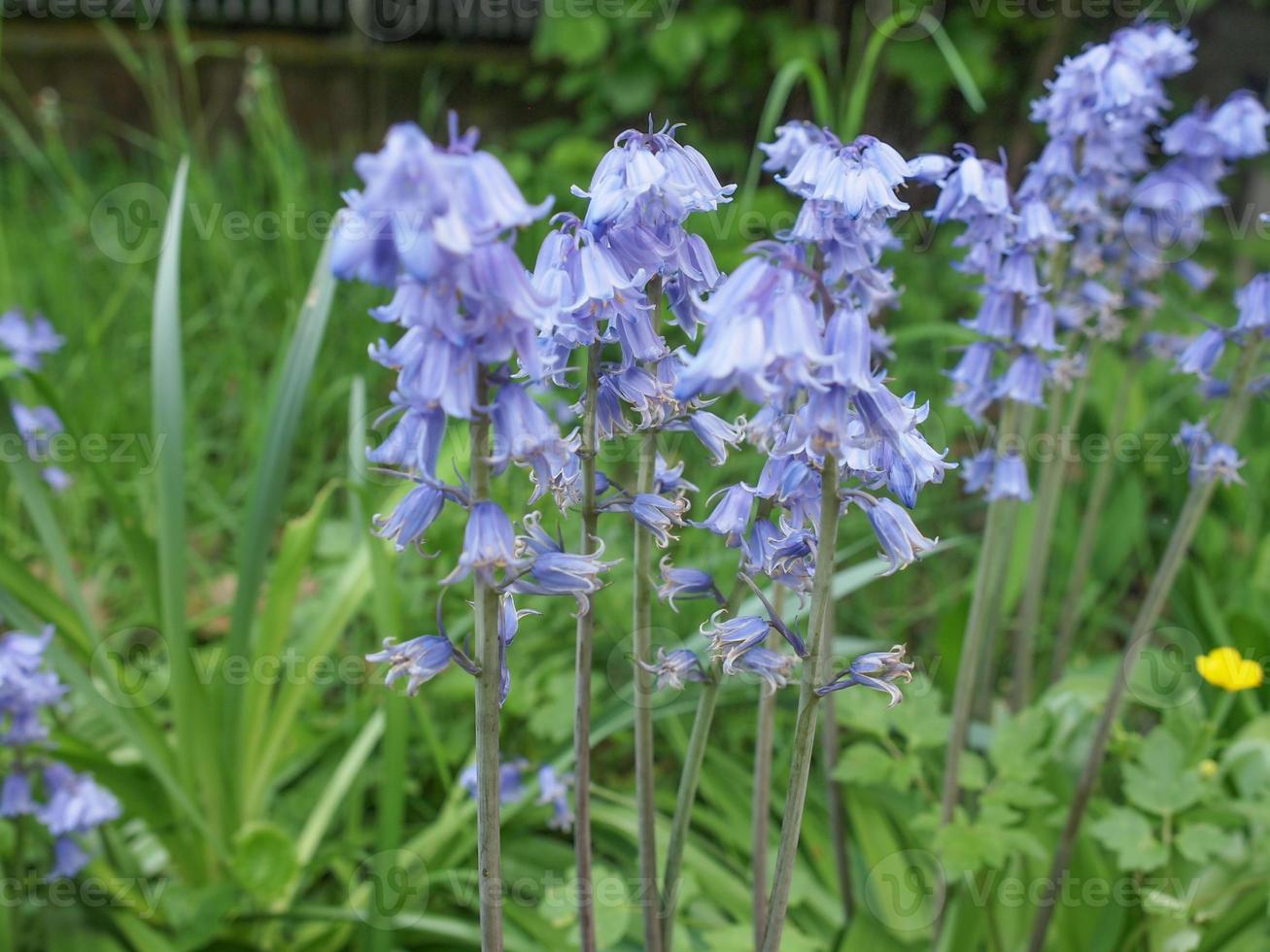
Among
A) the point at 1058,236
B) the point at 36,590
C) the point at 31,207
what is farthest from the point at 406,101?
the point at 1058,236

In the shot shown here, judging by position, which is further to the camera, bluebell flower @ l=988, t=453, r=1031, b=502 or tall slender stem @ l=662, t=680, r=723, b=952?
bluebell flower @ l=988, t=453, r=1031, b=502

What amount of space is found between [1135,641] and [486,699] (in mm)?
→ 1751

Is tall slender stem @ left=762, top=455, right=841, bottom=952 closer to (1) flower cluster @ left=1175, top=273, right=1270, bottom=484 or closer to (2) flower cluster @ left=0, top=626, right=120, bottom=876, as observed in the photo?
(1) flower cluster @ left=1175, top=273, right=1270, bottom=484

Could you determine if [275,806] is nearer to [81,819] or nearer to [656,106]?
[81,819]

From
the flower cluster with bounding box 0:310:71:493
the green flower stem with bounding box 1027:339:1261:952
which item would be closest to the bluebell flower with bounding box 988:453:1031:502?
the green flower stem with bounding box 1027:339:1261:952

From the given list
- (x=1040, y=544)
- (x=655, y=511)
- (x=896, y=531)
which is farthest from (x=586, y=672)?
(x=1040, y=544)

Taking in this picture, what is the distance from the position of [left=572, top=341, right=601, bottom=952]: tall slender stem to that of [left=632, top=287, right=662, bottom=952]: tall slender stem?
0.07m

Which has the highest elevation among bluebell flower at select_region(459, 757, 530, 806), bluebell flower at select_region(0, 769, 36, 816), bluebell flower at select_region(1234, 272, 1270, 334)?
bluebell flower at select_region(1234, 272, 1270, 334)

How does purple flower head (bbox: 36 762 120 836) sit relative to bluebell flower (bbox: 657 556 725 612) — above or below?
below

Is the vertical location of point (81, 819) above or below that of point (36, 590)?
below

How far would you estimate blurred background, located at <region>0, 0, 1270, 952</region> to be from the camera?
2420mm

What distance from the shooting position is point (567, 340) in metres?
1.35

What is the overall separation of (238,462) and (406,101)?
5220 mm

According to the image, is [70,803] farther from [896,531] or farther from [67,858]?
[896,531]
